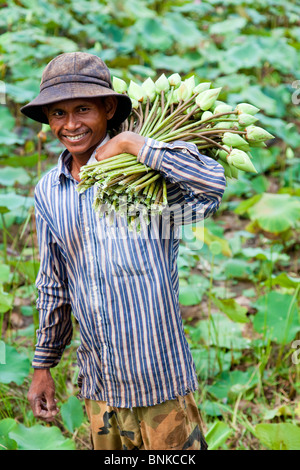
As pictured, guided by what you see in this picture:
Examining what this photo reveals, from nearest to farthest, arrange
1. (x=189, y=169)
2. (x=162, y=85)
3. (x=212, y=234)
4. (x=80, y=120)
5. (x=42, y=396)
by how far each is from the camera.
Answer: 1. (x=189, y=169)
2. (x=80, y=120)
3. (x=162, y=85)
4. (x=42, y=396)
5. (x=212, y=234)

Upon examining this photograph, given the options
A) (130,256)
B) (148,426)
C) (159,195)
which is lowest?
(148,426)

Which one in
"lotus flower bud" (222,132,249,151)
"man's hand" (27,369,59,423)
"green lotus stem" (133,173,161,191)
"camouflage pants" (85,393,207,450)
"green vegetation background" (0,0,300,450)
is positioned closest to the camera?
"green lotus stem" (133,173,161,191)

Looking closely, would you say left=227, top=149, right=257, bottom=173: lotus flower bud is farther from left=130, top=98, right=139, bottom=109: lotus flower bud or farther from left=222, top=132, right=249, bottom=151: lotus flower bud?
left=130, top=98, right=139, bottom=109: lotus flower bud

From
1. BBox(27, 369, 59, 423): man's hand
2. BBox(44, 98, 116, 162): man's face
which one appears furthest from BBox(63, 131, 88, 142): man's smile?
BBox(27, 369, 59, 423): man's hand

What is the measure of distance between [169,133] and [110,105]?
0.20 m

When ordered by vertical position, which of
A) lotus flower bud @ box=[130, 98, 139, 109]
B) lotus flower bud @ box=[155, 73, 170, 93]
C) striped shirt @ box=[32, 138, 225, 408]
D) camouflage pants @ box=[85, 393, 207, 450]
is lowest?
camouflage pants @ box=[85, 393, 207, 450]

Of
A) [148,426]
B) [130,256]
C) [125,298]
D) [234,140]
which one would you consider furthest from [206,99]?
[148,426]

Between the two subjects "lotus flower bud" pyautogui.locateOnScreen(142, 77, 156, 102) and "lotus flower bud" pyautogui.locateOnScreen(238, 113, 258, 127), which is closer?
"lotus flower bud" pyautogui.locateOnScreen(238, 113, 258, 127)

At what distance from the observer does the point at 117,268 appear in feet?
4.70

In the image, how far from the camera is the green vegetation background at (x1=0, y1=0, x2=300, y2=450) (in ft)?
7.09

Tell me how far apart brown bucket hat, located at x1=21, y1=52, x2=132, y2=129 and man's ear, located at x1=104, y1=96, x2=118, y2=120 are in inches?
0.6

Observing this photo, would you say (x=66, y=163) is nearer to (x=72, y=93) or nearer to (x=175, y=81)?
(x=72, y=93)

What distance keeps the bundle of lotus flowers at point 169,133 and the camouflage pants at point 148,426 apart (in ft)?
1.93

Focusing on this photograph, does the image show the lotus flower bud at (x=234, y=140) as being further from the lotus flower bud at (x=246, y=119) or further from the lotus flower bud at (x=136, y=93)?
the lotus flower bud at (x=136, y=93)
